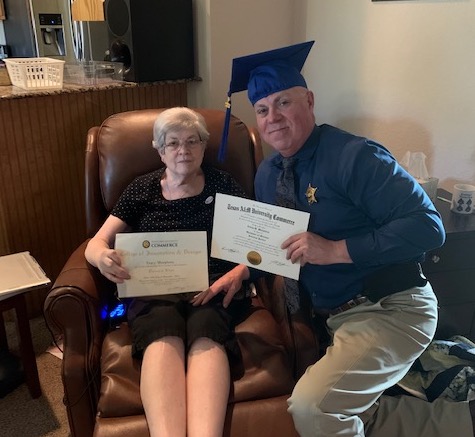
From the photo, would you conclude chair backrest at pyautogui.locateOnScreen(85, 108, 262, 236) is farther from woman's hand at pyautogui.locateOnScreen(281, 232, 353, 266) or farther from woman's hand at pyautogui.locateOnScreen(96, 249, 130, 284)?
woman's hand at pyautogui.locateOnScreen(281, 232, 353, 266)

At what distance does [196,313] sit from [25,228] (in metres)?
1.08

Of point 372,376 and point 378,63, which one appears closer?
point 372,376

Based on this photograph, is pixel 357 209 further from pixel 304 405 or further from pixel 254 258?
pixel 304 405

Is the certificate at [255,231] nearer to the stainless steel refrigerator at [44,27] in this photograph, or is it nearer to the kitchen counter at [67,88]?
the kitchen counter at [67,88]

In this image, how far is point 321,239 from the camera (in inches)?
53.7

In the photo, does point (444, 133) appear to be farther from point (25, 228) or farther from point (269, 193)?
point (25, 228)

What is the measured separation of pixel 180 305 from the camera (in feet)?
5.09

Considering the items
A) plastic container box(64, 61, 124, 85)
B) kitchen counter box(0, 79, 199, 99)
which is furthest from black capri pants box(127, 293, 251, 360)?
plastic container box(64, 61, 124, 85)

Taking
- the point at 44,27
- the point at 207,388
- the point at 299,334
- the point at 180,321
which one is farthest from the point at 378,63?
the point at 44,27

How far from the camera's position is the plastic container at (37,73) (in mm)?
2109

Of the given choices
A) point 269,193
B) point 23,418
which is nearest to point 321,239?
point 269,193

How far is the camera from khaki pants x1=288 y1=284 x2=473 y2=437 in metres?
1.28

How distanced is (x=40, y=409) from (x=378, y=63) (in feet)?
6.12

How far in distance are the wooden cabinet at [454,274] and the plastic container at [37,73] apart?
1611 mm
